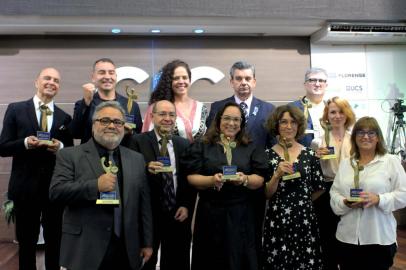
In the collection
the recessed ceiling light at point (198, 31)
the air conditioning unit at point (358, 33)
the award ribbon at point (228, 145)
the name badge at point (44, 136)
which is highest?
the recessed ceiling light at point (198, 31)

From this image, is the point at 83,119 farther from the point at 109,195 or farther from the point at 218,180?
the point at 218,180

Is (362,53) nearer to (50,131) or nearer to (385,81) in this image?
(385,81)

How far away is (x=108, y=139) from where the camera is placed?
7.08 feet

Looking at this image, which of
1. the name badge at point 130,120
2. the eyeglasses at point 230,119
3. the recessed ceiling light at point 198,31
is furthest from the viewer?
the recessed ceiling light at point 198,31

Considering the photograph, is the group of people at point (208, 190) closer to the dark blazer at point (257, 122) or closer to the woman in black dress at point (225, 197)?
the woman in black dress at point (225, 197)

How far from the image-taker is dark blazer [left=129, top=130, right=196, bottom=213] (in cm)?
255

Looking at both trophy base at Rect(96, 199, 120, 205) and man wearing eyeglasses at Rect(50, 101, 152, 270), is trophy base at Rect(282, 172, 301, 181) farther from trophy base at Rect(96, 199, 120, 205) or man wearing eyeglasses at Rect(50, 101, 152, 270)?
trophy base at Rect(96, 199, 120, 205)

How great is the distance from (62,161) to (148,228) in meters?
0.62

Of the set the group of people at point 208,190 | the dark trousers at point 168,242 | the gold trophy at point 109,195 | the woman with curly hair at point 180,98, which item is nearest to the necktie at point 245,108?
the woman with curly hair at point 180,98

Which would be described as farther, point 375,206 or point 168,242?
point 168,242

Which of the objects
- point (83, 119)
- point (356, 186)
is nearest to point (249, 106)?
point (356, 186)

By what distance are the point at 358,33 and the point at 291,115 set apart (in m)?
3.24

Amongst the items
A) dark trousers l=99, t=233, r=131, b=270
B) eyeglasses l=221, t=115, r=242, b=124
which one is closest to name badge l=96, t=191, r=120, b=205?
dark trousers l=99, t=233, r=131, b=270

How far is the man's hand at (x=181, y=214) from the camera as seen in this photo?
8.41ft
